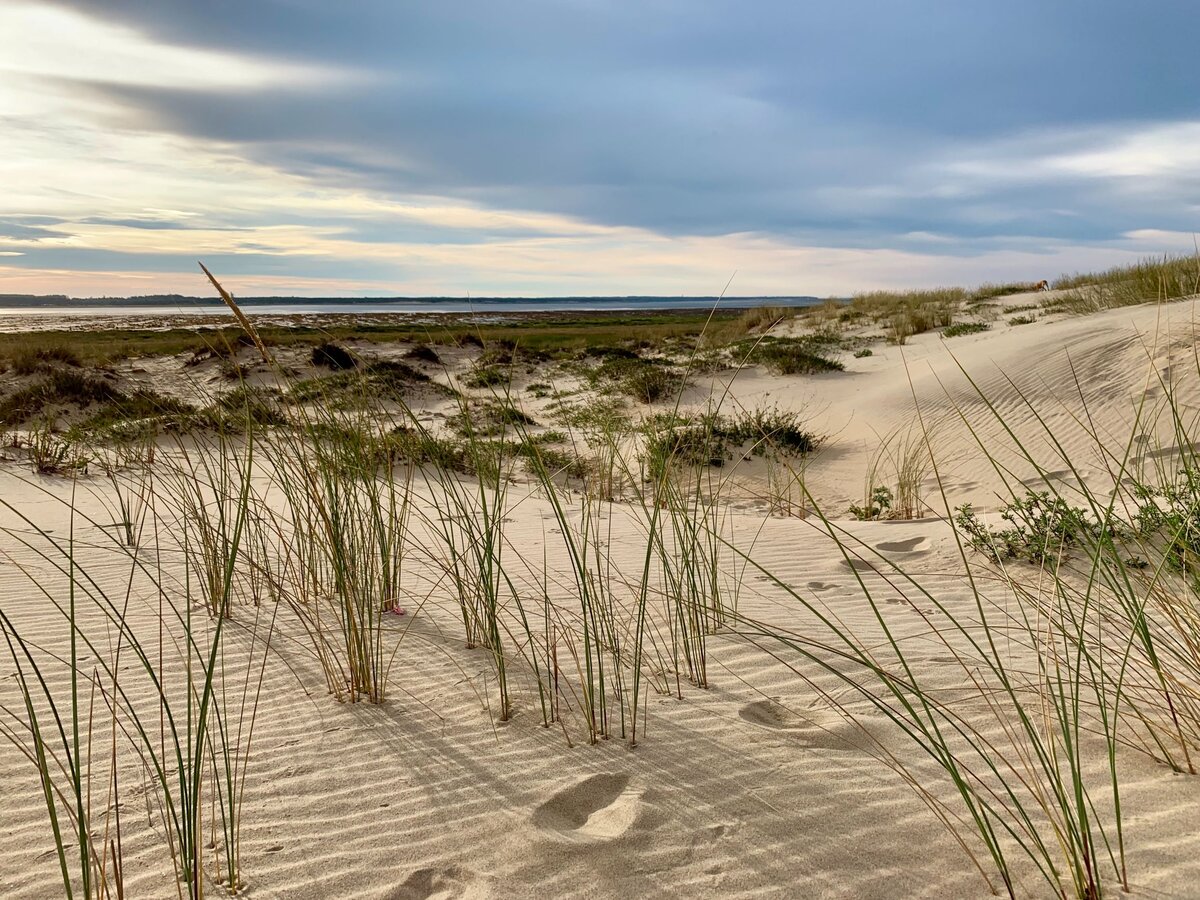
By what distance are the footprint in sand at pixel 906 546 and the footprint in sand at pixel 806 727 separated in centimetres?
236

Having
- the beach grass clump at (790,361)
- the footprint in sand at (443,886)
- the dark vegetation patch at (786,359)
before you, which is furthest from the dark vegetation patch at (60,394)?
the footprint in sand at (443,886)

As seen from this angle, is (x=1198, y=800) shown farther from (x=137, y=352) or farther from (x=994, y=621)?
(x=137, y=352)

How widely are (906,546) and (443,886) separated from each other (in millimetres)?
3619

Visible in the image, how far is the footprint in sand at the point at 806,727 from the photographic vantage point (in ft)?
7.38

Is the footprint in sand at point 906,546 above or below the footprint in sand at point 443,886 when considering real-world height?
below

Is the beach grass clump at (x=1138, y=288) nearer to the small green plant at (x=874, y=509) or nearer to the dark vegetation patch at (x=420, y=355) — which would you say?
the small green plant at (x=874, y=509)

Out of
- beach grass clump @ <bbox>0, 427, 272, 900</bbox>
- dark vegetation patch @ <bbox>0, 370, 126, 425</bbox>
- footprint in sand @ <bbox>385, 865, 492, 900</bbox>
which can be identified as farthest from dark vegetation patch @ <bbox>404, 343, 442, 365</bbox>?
footprint in sand @ <bbox>385, 865, 492, 900</bbox>

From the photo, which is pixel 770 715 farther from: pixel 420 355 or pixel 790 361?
pixel 420 355

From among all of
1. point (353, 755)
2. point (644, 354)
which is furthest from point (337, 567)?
point (644, 354)

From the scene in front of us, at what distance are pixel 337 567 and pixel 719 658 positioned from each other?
1334mm

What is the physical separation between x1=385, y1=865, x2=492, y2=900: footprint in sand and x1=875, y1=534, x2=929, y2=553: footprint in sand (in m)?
3.42

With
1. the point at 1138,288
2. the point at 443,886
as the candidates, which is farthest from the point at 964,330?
the point at 443,886

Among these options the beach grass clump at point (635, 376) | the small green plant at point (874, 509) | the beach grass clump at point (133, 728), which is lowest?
the small green plant at point (874, 509)

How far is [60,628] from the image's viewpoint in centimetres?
349
